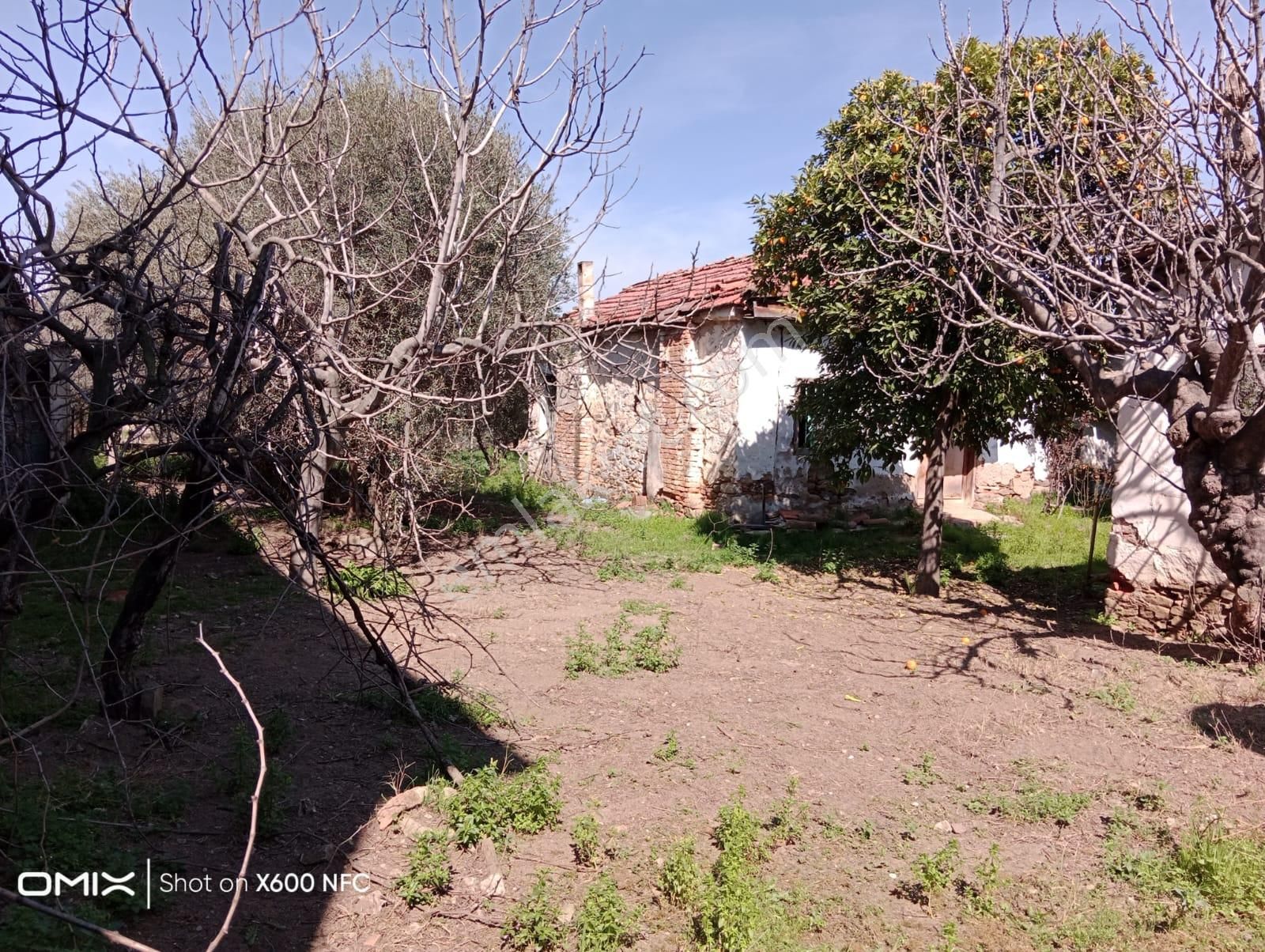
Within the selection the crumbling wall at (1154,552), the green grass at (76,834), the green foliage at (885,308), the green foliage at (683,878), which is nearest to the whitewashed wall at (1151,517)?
the crumbling wall at (1154,552)

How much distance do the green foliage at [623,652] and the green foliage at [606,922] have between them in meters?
2.77

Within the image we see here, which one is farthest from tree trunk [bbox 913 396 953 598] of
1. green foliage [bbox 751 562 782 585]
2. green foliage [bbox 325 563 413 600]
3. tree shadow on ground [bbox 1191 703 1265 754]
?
green foliage [bbox 325 563 413 600]

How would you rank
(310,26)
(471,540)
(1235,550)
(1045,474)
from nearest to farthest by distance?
(310,26) → (1235,550) → (471,540) → (1045,474)

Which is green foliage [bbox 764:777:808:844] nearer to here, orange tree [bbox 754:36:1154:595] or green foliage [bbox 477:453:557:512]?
orange tree [bbox 754:36:1154:595]

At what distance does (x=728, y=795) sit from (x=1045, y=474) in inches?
510

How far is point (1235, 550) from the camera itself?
5.46 metres

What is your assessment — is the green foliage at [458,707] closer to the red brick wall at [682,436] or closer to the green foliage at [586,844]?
the green foliage at [586,844]

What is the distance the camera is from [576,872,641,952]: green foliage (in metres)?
2.97

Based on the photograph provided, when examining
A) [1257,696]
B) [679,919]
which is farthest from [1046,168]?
[679,919]

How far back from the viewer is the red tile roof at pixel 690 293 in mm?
11602

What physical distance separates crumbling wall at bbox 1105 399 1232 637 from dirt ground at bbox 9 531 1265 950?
0.46 meters

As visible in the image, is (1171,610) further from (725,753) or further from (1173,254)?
(725,753)

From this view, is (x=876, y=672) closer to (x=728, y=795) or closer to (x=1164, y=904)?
(x=728, y=795)

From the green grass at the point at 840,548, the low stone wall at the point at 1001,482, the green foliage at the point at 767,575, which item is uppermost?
the low stone wall at the point at 1001,482
